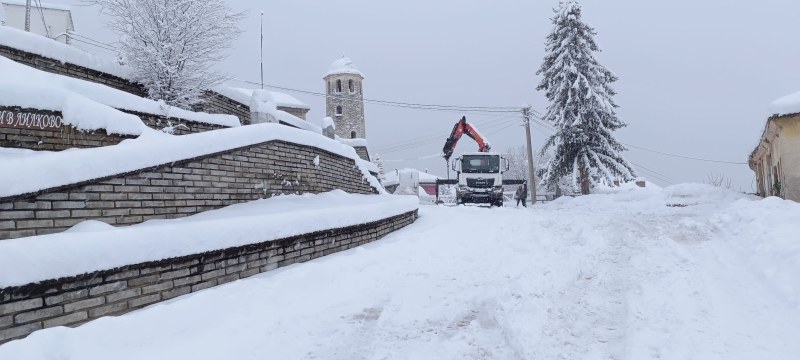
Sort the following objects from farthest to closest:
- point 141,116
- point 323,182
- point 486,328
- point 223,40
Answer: point 223,40, point 323,182, point 141,116, point 486,328

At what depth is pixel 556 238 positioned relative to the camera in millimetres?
9008

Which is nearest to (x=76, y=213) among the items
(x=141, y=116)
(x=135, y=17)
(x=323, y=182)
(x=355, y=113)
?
(x=141, y=116)

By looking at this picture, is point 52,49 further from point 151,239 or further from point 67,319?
point 67,319

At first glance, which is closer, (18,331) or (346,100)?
(18,331)

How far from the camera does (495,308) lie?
501cm

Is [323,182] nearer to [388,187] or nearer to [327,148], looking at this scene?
[327,148]

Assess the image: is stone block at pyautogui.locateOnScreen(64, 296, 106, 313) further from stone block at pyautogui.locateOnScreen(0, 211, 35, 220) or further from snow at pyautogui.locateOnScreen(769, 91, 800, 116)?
snow at pyautogui.locateOnScreen(769, 91, 800, 116)

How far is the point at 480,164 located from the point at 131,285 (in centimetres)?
1836

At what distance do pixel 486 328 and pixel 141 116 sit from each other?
731cm

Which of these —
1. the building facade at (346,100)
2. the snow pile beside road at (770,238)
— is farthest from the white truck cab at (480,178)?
the building facade at (346,100)

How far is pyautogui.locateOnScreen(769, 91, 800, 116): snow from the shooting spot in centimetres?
1170

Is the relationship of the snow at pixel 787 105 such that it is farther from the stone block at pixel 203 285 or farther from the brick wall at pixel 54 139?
the brick wall at pixel 54 139

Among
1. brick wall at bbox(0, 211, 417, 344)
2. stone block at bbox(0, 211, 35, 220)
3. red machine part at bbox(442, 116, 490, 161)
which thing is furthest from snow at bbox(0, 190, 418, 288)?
red machine part at bbox(442, 116, 490, 161)

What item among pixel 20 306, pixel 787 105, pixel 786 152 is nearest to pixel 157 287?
pixel 20 306
